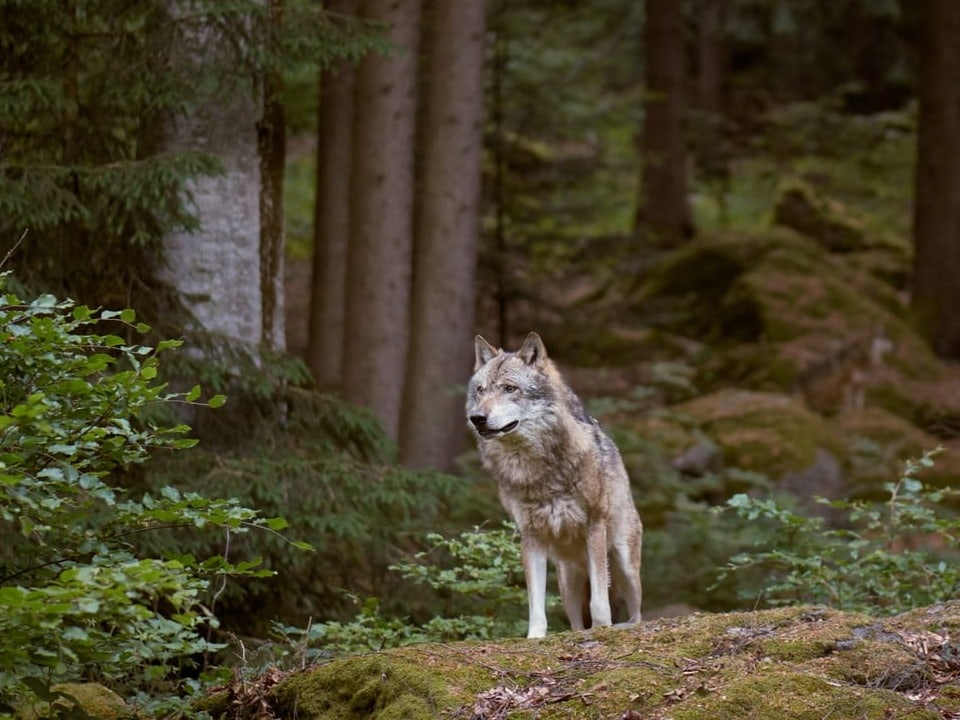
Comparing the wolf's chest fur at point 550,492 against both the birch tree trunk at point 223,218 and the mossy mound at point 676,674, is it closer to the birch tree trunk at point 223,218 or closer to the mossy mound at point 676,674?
the mossy mound at point 676,674

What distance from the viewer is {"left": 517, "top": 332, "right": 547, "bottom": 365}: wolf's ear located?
6.96 meters

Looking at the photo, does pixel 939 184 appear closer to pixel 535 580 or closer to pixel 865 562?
pixel 865 562

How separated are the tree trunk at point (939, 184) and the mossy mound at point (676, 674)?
58.6ft

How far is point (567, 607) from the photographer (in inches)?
283

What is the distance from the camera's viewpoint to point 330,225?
16.7m

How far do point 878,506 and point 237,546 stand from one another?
6971mm

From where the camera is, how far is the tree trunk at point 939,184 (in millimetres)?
21719

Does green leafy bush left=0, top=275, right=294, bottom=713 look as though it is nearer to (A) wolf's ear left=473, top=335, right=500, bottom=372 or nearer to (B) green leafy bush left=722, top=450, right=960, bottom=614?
(A) wolf's ear left=473, top=335, right=500, bottom=372

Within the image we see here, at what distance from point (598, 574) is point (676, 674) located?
1.55m

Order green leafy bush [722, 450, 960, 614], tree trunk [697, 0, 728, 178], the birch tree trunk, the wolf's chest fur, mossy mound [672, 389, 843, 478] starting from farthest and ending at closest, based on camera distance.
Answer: tree trunk [697, 0, 728, 178]
mossy mound [672, 389, 843, 478]
the birch tree trunk
green leafy bush [722, 450, 960, 614]
the wolf's chest fur

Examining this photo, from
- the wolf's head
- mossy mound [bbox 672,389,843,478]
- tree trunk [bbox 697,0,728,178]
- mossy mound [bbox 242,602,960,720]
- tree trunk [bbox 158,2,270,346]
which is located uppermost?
tree trunk [bbox 697,0,728,178]

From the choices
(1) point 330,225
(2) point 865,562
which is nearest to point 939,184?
(1) point 330,225

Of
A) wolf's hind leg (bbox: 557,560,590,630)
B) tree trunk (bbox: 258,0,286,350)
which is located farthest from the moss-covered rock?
wolf's hind leg (bbox: 557,560,590,630)

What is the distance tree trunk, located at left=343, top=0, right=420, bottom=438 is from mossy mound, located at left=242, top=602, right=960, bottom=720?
8.75 metres
